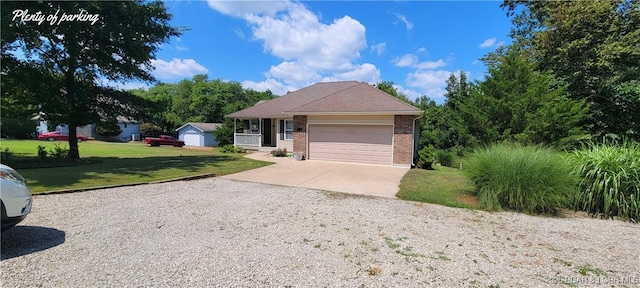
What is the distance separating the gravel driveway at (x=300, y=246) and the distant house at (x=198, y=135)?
22033 mm

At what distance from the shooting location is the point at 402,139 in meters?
12.7

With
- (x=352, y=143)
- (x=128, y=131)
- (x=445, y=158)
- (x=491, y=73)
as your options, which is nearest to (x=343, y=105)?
(x=352, y=143)

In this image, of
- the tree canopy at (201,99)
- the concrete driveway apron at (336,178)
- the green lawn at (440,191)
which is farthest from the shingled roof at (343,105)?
the tree canopy at (201,99)

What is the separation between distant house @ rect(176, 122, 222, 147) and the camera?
1083 inches

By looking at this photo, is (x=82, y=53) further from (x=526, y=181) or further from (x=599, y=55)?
(x=599, y=55)

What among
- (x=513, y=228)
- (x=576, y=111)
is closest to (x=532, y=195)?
(x=513, y=228)

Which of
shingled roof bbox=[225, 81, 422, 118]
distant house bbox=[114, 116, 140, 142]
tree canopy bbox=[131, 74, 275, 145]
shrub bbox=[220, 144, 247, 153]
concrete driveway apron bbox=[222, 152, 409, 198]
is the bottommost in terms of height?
concrete driveway apron bbox=[222, 152, 409, 198]

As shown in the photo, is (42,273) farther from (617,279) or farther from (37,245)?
(617,279)

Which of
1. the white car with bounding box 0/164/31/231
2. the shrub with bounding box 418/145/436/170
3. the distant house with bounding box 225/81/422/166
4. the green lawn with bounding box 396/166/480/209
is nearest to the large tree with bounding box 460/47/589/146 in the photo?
the shrub with bounding box 418/145/436/170

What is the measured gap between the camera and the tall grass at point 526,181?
577 centimetres

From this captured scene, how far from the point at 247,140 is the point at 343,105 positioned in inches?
360

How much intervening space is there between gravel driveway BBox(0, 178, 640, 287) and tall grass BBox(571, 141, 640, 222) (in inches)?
20.3

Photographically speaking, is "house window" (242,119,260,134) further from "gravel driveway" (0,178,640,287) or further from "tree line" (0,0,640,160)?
"gravel driveway" (0,178,640,287)

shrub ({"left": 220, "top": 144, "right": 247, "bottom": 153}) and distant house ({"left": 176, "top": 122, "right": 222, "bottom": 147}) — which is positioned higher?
distant house ({"left": 176, "top": 122, "right": 222, "bottom": 147})
